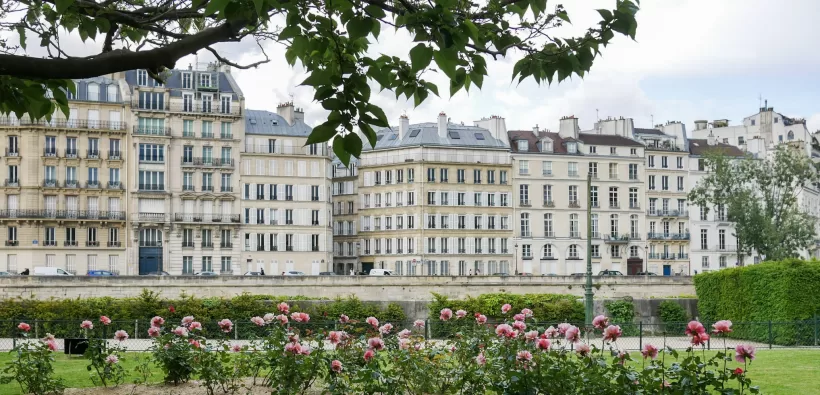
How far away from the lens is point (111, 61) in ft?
19.9

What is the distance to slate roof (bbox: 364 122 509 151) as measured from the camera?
70.0 m

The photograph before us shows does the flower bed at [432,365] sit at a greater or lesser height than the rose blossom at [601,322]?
lesser

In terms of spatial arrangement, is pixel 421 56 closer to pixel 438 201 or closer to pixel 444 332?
pixel 444 332

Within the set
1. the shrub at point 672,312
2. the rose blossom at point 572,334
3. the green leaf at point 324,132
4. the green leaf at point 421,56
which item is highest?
the green leaf at point 421,56

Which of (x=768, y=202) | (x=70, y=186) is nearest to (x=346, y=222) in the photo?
(x=70, y=186)

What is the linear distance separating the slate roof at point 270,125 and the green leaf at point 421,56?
6077cm

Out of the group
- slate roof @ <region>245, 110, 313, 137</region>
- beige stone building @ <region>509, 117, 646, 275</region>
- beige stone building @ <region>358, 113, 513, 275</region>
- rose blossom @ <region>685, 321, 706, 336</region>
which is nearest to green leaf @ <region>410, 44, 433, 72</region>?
rose blossom @ <region>685, 321, 706, 336</region>

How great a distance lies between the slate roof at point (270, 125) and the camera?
65188 millimetres

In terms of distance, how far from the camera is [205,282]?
4544cm

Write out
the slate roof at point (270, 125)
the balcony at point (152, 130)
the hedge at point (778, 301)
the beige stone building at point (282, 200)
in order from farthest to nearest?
the slate roof at point (270, 125), the beige stone building at point (282, 200), the balcony at point (152, 130), the hedge at point (778, 301)

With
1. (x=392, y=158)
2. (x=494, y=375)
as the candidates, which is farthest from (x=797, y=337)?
(x=392, y=158)

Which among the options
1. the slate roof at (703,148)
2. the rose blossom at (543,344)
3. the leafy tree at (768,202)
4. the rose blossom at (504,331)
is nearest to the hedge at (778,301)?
the rose blossom at (504,331)

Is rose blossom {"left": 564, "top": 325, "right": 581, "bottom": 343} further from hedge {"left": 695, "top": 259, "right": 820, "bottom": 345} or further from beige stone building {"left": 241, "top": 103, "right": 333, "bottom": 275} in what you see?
beige stone building {"left": 241, "top": 103, "right": 333, "bottom": 275}

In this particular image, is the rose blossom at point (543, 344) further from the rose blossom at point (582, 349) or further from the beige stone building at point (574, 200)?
the beige stone building at point (574, 200)
